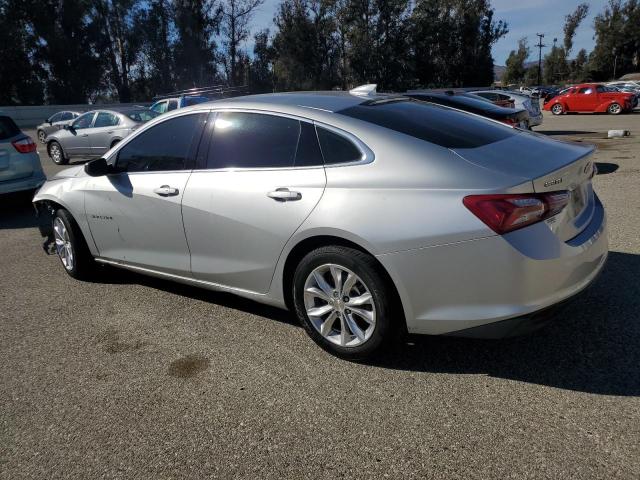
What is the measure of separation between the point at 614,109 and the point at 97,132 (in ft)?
78.3

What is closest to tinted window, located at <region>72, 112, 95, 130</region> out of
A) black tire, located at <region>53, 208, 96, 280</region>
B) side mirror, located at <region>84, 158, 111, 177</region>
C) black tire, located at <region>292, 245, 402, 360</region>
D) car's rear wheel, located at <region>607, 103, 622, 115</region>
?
black tire, located at <region>53, 208, 96, 280</region>

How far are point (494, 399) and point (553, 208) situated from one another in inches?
41.1

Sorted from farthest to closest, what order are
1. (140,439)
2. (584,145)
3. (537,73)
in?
(537,73) → (584,145) → (140,439)

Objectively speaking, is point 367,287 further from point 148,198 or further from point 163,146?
point 163,146

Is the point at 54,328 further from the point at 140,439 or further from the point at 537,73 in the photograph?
the point at 537,73

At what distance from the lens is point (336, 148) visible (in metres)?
3.13

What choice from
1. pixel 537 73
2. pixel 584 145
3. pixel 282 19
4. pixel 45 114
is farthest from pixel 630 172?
pixel 537 73

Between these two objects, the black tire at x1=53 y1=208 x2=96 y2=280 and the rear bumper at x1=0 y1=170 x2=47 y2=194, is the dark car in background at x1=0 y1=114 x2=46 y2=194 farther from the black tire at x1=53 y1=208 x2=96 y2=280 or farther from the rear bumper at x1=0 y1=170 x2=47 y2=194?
the black tire at x1=53 y1=208 x2=96 y2=280

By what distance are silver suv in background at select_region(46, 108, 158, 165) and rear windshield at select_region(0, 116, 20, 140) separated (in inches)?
180

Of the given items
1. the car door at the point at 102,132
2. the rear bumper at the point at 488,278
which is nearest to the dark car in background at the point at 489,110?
the rear bumper at the point at 488,278

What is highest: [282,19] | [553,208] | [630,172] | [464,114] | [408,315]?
[282,19]

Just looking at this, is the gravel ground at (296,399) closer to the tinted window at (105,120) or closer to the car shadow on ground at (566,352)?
the car shadow on ground at (566,352)

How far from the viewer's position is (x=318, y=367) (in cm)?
317

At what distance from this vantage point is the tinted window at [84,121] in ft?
46.0
